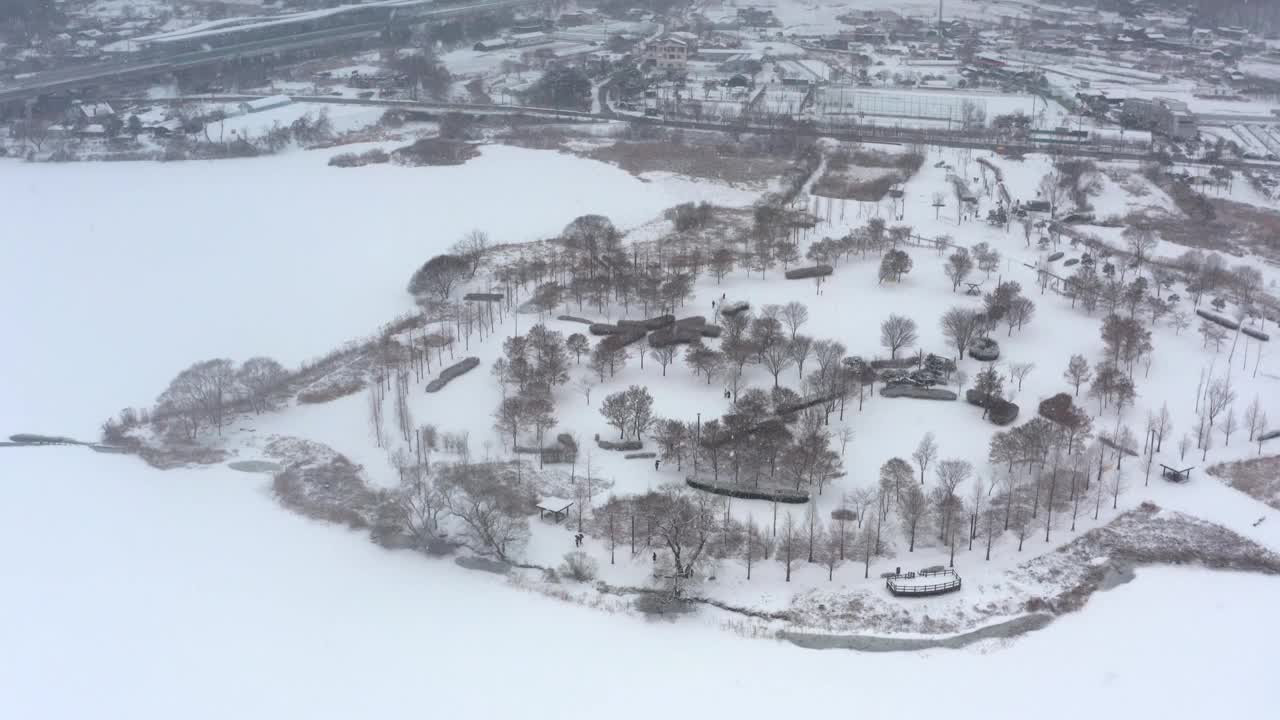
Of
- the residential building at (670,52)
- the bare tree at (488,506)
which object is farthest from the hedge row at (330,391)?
the residential building at (670,52)

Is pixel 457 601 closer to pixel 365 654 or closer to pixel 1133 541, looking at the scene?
pixel 365 654

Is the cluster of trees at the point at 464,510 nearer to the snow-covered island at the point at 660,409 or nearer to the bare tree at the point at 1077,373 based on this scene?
the snow-covered island at the point at 660,409

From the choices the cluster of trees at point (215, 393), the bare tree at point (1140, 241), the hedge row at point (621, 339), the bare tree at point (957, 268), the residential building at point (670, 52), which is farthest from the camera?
the residential building at point (670, 52)

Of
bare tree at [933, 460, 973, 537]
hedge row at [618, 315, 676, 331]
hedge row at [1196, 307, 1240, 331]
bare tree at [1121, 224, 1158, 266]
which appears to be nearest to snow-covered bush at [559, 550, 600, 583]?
bare tree at [933, 460, 973, 537]

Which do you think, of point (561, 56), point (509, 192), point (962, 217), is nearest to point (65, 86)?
point (561, 56)

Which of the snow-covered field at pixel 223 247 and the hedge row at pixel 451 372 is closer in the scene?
the hedge row at pixel 451 372

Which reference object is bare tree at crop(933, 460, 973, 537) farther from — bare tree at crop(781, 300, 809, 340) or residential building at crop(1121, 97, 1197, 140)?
residential building at crop(1121, 97, 1197, 140)

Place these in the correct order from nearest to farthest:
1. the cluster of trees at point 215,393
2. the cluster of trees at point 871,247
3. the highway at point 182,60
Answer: the cluster of trees at point 215,393
the cluster of trees at point 871,247
the highway at point 182,60
